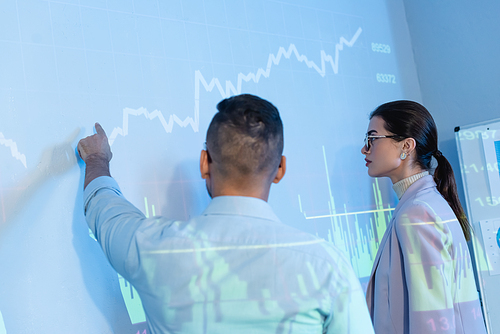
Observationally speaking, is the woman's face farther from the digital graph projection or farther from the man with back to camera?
the man with back to camera

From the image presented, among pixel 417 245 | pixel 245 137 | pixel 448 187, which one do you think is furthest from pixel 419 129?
pixel 245 137

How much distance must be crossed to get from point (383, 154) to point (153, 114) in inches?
31.9

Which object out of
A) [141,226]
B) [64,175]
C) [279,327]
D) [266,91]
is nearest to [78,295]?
[64,175]

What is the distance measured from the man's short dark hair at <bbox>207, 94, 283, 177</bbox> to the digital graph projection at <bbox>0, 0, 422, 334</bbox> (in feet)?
1.71

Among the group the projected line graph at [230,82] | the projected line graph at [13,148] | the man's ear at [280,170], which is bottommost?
the man's ear at [280,170]

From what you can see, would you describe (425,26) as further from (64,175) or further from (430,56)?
(64,175)

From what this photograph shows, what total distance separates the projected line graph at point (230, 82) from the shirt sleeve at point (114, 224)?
31cm

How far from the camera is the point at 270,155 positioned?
3.29 ft

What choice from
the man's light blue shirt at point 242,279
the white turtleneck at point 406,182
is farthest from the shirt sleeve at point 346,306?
the white turtleneck at point 406,182

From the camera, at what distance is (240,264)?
938 millimetres

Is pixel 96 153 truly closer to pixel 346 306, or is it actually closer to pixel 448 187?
pixel 346 306

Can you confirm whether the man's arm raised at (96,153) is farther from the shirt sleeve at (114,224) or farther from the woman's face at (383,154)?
the woman's face at (383,154)

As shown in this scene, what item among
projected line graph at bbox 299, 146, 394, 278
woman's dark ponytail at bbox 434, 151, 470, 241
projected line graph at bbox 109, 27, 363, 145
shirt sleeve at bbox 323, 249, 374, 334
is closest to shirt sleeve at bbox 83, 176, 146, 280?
projected line graph at bbox 109, 27, 363, 145

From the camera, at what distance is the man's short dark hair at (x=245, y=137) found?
0.98 metres
